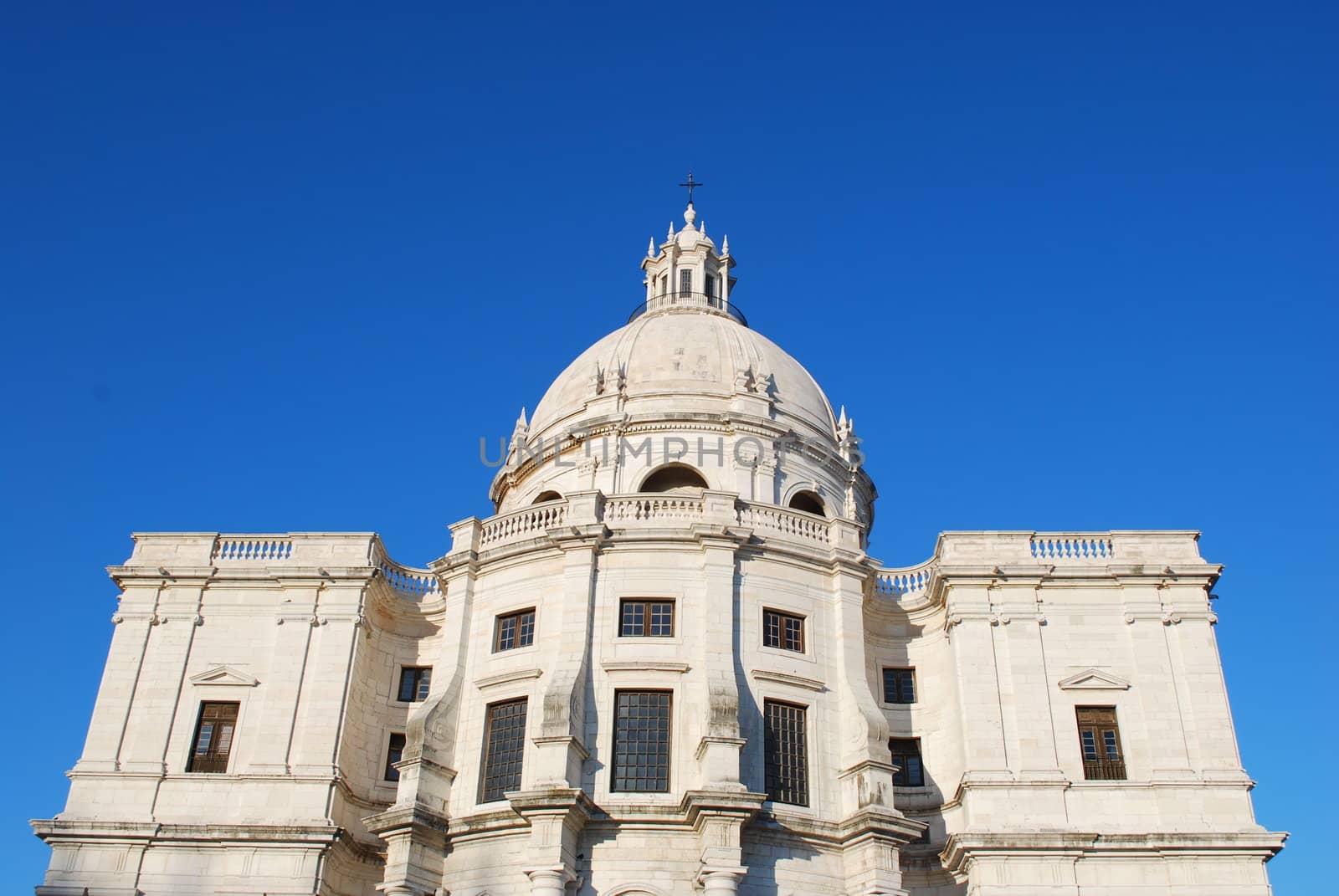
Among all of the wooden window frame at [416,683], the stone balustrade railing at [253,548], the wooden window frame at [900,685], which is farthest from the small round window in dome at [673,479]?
the stone balustrade railing at [253,548]

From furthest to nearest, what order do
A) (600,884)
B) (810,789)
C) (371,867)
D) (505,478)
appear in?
(505,478)
(371,867)
(810,789)
(600,884)

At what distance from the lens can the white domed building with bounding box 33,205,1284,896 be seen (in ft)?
98.1

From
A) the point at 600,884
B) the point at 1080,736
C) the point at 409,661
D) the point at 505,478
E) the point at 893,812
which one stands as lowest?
the point at 600,884

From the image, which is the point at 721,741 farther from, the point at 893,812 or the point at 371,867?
the point at 371,867

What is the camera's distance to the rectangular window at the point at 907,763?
3459 centimetres

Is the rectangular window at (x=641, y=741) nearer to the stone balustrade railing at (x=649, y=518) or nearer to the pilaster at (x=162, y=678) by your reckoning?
the stone balustrade railing at (x=649, y=518)

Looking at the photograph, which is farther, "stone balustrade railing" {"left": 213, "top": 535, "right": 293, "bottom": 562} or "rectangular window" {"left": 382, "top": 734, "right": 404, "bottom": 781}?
"stone balustrade railing" {"left": 213, "top": 535, "right": 293, "bottom": 562}

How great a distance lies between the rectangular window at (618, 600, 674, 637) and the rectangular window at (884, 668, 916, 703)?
7.46 meters

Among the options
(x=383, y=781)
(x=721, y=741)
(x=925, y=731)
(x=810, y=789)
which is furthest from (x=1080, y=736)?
(x=383, y=781)

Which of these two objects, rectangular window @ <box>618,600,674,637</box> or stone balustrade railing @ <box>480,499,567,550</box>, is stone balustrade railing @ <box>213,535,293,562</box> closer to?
stone balustrade railing @ <box>480,499,567,550</box>

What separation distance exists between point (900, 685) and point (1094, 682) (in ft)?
18.1

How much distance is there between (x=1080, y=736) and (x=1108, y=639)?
296 cm

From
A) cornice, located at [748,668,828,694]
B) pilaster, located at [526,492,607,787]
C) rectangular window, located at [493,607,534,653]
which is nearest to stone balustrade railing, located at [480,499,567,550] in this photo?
pilaster, located at [526,492,607,787]

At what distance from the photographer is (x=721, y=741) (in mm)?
29719
